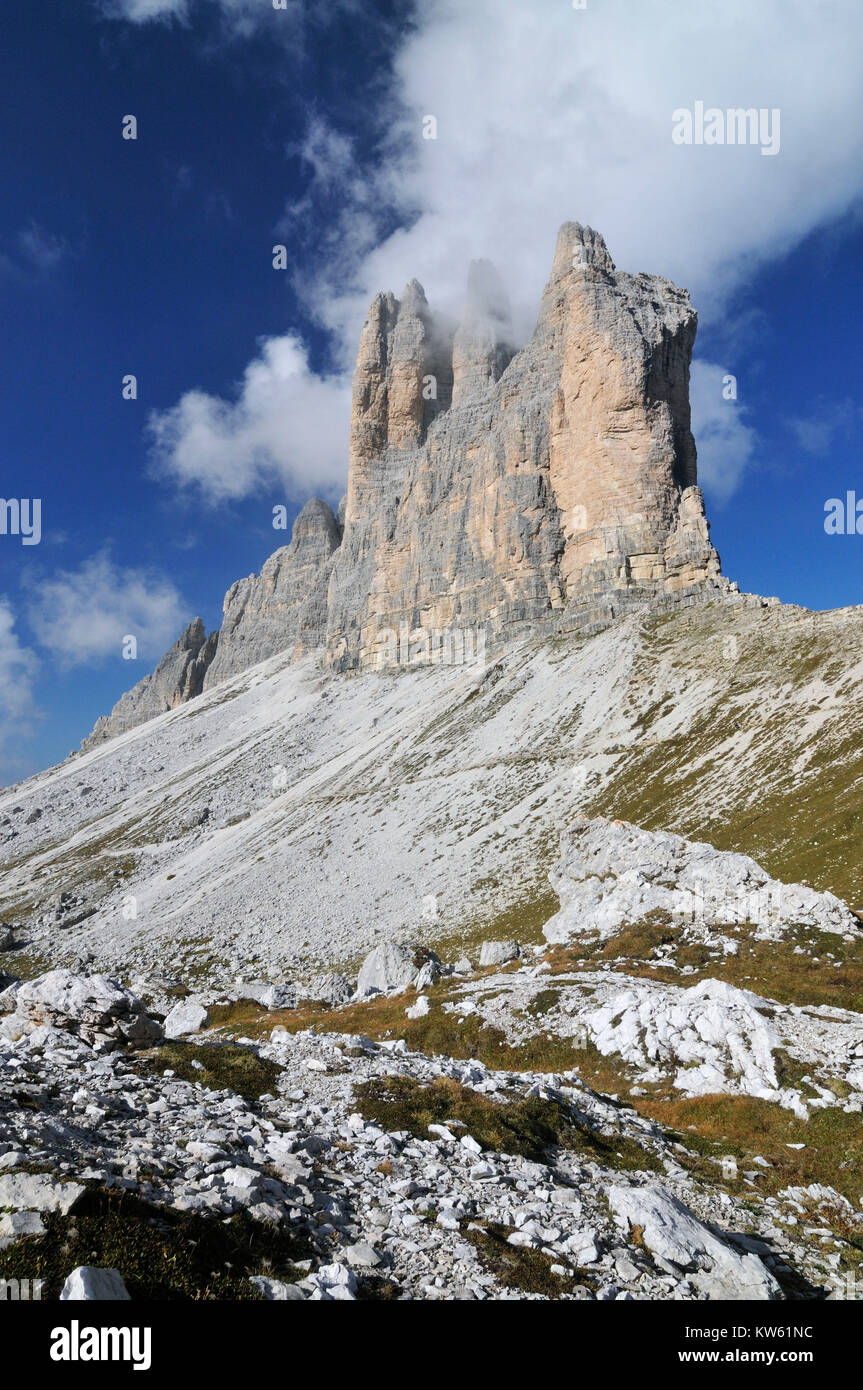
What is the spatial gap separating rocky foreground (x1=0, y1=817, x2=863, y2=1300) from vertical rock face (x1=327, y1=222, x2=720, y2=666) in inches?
3661

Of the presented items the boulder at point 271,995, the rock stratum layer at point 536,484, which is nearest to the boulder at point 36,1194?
the boulder at point 271,995

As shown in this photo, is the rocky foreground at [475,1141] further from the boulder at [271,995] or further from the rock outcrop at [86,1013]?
the boulder at [271,995]

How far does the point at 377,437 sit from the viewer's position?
180 meters

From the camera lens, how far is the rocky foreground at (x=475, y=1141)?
7516 millimetres

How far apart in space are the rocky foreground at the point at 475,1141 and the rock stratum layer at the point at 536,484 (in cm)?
9024

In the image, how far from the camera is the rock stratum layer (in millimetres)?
114750

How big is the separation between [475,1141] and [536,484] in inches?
5162

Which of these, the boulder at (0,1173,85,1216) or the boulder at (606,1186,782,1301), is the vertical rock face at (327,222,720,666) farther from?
the boulder at (0,1173,85,1216)

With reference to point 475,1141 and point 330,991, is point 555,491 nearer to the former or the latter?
point 330,991

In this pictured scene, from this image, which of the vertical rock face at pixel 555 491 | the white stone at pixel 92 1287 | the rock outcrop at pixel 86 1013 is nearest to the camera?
the white stone at pixel 92 1287

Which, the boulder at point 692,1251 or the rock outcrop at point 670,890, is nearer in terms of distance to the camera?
the boulder at point 692,1251

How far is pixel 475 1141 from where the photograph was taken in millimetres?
11781
